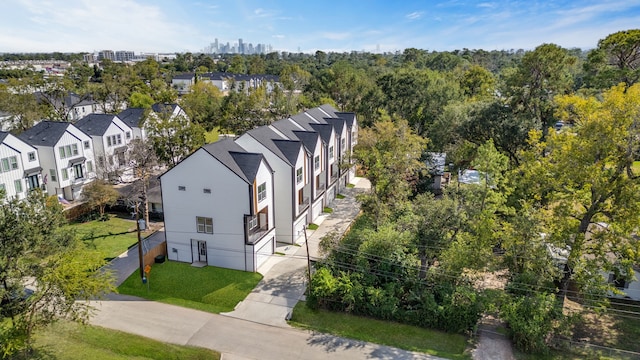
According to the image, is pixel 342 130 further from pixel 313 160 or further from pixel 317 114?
pixel 313 160

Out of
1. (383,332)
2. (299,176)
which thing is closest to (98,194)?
(299,176)

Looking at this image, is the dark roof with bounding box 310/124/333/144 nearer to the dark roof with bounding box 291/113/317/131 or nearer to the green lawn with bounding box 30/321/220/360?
the dark roof with bounding box 291/113/317/131

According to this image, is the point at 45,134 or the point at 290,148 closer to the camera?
the point at 290,148

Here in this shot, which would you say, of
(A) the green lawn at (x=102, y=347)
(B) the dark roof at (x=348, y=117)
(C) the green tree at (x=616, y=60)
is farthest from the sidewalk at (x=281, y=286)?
(C) the green tree at (x=616, y=60)

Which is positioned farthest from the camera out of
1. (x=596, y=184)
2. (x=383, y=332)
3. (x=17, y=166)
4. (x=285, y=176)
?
(x=17, y=166)

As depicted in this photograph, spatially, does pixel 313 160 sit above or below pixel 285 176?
above

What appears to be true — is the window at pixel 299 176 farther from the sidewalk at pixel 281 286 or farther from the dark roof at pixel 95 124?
the dark roof at pixel 95 124

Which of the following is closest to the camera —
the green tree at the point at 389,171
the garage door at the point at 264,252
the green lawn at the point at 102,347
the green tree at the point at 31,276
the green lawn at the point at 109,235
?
the green tree at the point at 31,276
